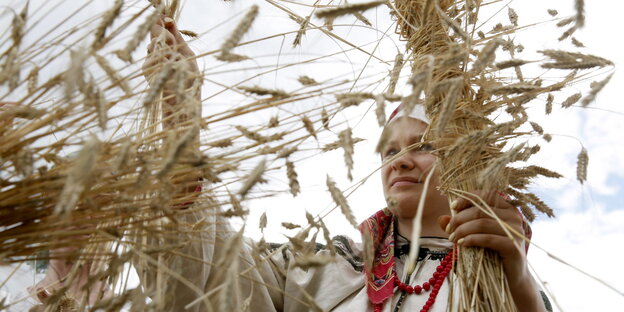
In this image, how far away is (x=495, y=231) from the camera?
1.06 metres

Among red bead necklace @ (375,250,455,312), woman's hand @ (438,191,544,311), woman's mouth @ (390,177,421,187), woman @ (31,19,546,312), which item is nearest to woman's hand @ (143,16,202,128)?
woman @ (31,19,546,312)

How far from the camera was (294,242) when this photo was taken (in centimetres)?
84

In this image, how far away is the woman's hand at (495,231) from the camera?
1059 millimetres

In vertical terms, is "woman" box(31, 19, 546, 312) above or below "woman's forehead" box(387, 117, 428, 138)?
below

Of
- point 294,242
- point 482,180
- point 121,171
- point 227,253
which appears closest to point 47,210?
point 121,171

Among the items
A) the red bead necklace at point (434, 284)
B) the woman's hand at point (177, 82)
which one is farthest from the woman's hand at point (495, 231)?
the woman's hand at point (177, 82)

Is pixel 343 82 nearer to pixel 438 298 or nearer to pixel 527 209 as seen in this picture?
pixel 527 209

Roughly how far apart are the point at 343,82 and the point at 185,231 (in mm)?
349

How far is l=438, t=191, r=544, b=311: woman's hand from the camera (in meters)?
1.06

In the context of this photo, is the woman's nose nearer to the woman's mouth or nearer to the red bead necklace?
the woman's mouth

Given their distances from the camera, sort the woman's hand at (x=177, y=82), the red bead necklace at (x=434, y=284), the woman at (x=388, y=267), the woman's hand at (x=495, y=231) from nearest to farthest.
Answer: the woman's hand at (x=177, y=82)
the woman's hand at (x=495, y=231)
the woman at (x=388, y=267)
the red bead necklace at (x=434, y=284)

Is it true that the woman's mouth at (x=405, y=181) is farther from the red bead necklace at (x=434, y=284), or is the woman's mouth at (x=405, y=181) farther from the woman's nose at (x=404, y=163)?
the red bead necklace at (x=434, y=284)

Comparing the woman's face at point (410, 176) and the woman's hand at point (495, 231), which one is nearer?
the woman's hand at point (495, 231)

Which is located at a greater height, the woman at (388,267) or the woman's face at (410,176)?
the woman's face at (410,176)
